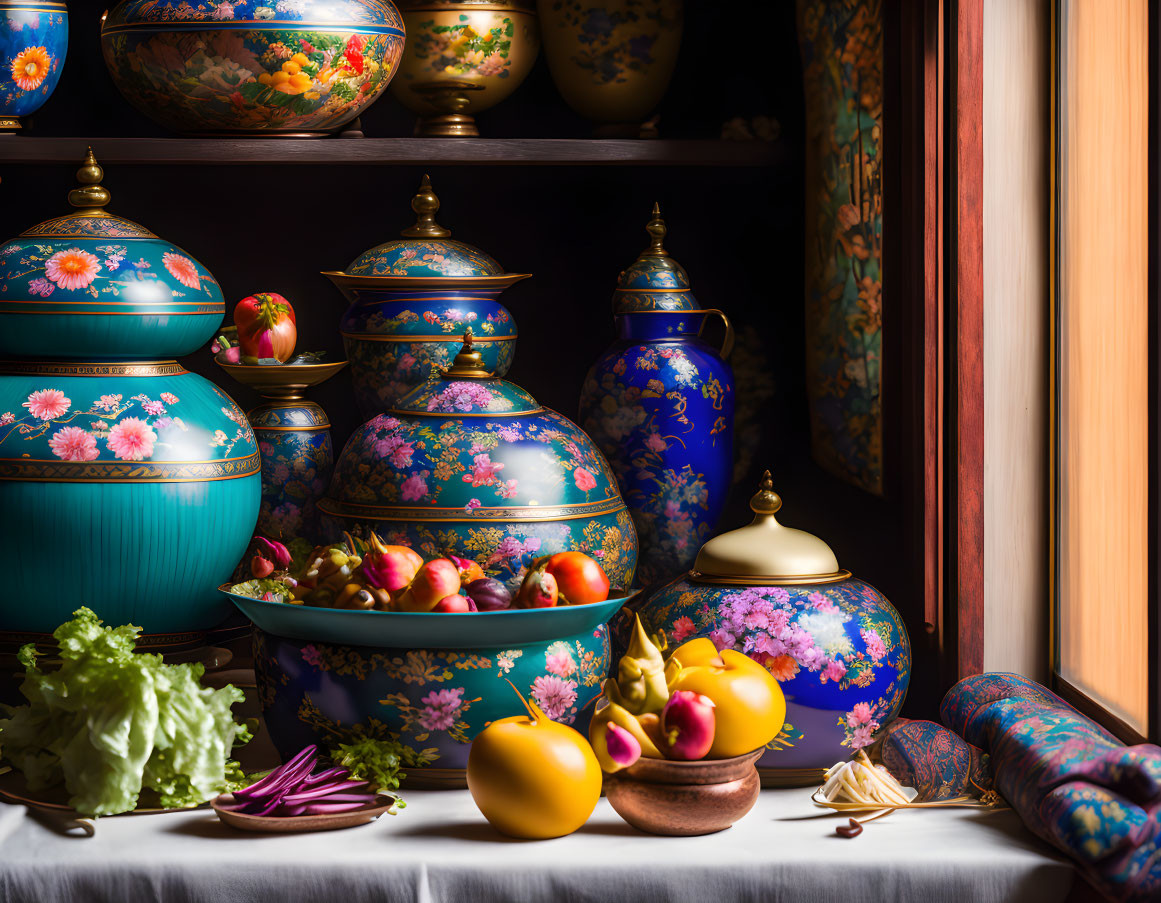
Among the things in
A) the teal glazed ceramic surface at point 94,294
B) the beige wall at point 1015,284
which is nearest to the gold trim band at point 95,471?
the teal glazed ceramic surface at point 94,294

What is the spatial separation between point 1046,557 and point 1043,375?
17cm

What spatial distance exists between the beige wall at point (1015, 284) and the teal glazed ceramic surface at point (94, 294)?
76cm

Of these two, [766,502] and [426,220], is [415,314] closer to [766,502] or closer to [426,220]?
[426,220]

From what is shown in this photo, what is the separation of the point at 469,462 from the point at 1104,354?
542mm

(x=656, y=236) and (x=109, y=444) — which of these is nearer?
(x=109, y=444)

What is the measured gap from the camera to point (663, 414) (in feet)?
4.29

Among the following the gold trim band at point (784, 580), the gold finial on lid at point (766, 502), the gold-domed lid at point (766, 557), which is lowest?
the gold trim band at point (784, 580)

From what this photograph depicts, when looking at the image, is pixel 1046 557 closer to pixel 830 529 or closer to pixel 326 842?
pixel 830 529

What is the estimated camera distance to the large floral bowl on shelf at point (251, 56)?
1.23 metres

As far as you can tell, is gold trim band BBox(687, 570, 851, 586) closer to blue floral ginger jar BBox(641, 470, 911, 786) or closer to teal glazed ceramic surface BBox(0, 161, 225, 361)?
blue floral ginger jar BBox(641, 470, 911, 786)

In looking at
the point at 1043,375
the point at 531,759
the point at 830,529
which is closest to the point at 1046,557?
the point at 1043,375

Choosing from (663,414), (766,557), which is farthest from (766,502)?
(663,414)

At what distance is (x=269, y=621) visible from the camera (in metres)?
1.01

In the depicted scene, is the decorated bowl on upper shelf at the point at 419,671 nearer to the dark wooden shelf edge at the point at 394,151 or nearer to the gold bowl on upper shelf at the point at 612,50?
the dark wooden shelf edge at the point at 394,151
